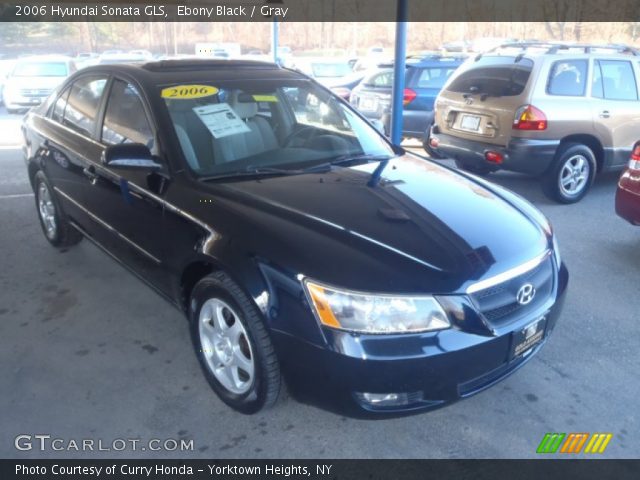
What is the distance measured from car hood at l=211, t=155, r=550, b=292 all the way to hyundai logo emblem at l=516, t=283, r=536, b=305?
12 centimetres

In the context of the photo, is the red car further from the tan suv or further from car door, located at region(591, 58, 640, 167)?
car door, located at region(591, 58, 640, 167)

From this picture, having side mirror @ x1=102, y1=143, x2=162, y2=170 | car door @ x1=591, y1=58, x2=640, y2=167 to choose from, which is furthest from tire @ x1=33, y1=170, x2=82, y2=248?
car door @ x1=591, y1=58, x2=640, y2=167

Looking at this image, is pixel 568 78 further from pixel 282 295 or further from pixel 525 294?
pixel 282 295

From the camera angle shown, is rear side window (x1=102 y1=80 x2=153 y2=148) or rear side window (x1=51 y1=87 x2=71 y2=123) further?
rear side window (x1=51 y1=87 x2=71 y2=123)

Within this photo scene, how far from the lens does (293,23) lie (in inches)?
1483

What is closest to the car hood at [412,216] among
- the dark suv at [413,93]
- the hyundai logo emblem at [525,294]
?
the hyundai logo emblem at [525,294]

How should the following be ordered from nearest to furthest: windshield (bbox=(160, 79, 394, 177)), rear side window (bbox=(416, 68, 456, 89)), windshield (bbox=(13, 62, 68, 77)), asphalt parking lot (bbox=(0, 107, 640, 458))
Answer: asphalt parking lot (bbox=(0, 107, 640, 458))
windshield (bbox=(160, 79, 394, 177))
rear side window (bbox=(416, 68, 456, 89))
windshield (bbox=(13, 62, 68, 77))

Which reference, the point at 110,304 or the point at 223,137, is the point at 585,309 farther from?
the point at 110,304

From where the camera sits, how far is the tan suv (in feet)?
19.2

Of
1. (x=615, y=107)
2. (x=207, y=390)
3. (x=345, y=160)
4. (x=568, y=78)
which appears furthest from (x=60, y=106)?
(x=615, y=107)

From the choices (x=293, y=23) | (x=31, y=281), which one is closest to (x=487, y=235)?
(x=31, y=281)

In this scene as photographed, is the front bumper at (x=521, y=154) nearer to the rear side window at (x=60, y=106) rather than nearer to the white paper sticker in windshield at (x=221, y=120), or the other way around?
the white paper sticker in windshield at (x=221, y=120)

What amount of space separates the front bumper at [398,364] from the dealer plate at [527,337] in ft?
0.12

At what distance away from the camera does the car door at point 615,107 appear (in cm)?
618
